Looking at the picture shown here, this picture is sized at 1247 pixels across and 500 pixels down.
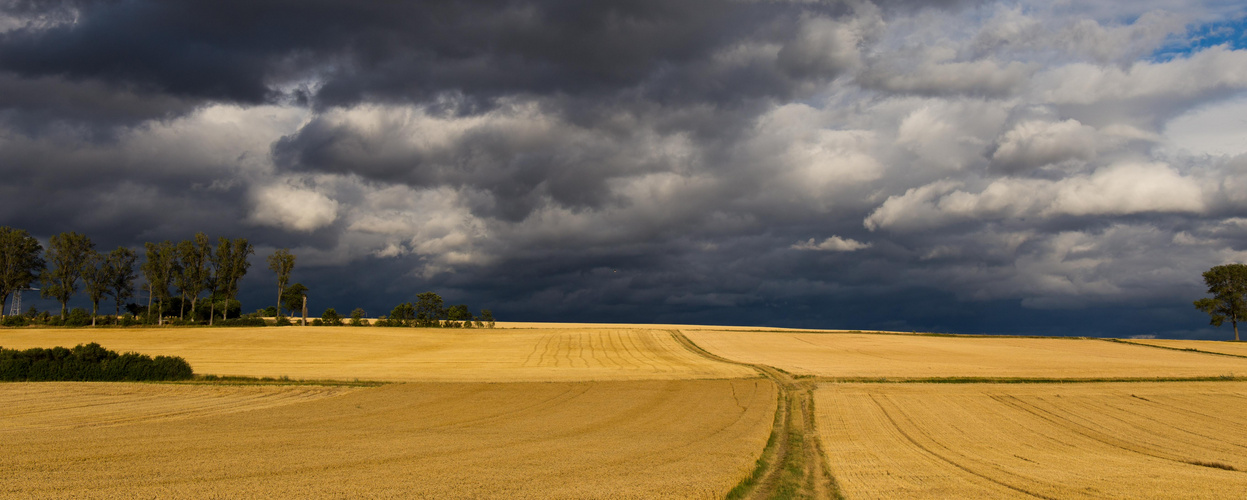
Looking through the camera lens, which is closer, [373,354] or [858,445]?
[858,445]

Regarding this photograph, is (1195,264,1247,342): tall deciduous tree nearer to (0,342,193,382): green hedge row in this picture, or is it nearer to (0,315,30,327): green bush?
(0,342,193,382): green hedge row

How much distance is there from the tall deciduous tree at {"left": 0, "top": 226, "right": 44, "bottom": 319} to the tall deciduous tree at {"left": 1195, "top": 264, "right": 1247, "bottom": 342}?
18906cm

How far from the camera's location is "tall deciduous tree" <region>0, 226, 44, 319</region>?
326 feet

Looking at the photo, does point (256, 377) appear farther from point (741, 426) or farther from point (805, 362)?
point (805, 362)

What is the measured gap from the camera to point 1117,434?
22766 millimetres

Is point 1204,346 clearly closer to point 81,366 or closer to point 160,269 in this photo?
point 81,366

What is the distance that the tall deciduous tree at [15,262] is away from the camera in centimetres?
9950

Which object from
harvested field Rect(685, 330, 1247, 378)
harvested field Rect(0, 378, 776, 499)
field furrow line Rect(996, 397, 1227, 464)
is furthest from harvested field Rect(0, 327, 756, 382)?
field furrow line Rect(996, 397, 1227, 464)

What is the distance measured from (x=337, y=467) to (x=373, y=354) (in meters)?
52.4

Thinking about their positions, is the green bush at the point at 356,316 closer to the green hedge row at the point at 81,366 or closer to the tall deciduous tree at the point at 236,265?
the tall deciduous tree at the point at 236,265

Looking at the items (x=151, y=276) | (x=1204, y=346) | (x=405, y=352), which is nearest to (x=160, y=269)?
(x=151, y=276)

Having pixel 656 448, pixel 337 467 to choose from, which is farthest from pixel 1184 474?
pixel 337 467

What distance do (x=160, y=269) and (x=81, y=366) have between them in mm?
84148

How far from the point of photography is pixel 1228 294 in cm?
10688
